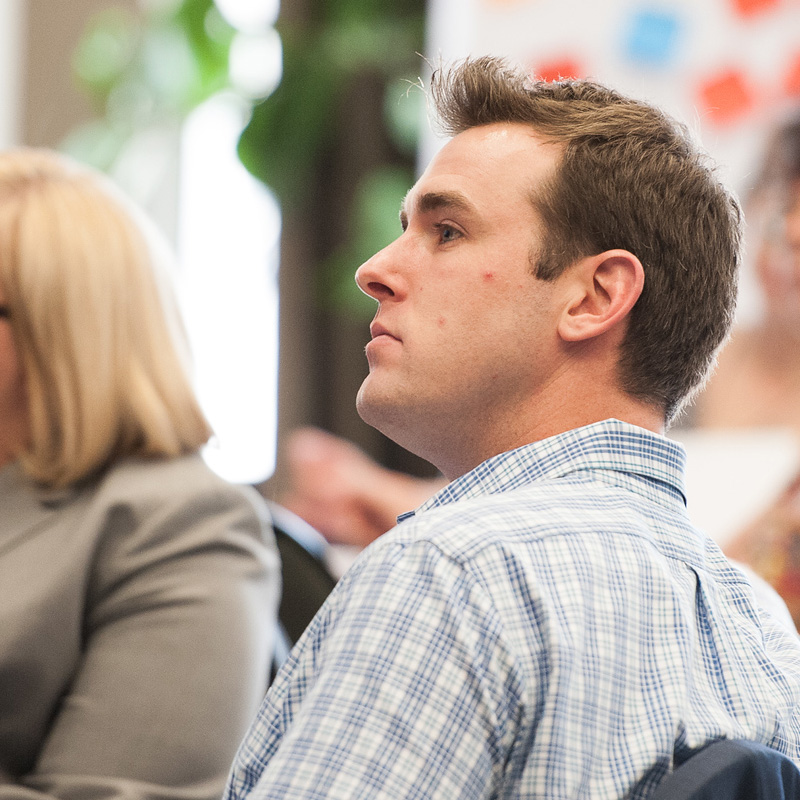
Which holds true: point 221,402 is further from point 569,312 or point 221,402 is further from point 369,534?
point 569,312

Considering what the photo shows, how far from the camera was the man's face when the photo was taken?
997mm

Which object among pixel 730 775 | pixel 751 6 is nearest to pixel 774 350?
pixel 751 6

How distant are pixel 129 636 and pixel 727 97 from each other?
1.39 meters

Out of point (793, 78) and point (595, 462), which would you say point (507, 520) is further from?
point (793, 78)

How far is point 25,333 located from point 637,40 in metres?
1.31

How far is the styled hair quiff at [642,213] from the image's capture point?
102 cm

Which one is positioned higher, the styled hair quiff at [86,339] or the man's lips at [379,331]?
the man's lips at [379,331]

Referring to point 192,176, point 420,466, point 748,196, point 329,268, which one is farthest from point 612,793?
point 192,176

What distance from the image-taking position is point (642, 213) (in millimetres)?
1024

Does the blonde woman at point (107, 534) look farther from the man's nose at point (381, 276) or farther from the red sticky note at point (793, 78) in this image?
the red sticky note at point (793, 78)

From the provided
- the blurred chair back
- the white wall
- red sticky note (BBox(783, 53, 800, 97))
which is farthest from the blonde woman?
the white wall

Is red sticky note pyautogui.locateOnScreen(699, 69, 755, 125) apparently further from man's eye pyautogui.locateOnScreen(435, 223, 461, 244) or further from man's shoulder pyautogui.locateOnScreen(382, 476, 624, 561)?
man's shoulder pyautogui.locateOnScreen(382, 476, 624, 561)

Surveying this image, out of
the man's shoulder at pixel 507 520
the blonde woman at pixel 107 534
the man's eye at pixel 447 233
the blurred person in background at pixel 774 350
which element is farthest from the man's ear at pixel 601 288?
the blurred person in background at pixel 774 350

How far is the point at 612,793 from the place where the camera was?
2.25 ft
